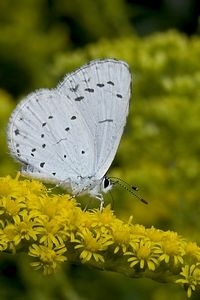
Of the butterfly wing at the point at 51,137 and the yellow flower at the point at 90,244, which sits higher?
the butterfly wing at the point at 51,137

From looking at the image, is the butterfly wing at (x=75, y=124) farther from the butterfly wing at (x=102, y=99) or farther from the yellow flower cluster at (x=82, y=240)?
the yellow flower cluster at (x=82, y=240)

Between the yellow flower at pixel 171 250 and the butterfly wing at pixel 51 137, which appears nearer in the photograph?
the yellow flower at pixel 171 250

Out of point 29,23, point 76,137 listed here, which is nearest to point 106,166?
point 76,137

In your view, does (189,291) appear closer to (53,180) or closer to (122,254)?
(122,254)

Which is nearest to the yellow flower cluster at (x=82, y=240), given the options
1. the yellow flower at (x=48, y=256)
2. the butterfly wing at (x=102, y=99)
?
the yellow flower at (x=48, y=256)

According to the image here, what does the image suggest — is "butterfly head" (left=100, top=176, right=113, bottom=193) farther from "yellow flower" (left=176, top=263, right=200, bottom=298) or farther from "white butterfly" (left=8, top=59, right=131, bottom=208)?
"yellow flower" (left=176, top=263, right=200, bottom=298)

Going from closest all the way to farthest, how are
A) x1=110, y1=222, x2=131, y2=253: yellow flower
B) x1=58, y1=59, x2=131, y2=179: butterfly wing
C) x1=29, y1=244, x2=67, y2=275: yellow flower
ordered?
x1=29, y1=244, x2=67, y2=275: yellow flower, x1=110, y1=222, x2=131, y2=253: yellow flower, x1=58, y1=59, x2=131, y2=179: butterfly wing

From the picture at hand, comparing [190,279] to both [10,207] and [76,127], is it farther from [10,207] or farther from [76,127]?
[76,127]

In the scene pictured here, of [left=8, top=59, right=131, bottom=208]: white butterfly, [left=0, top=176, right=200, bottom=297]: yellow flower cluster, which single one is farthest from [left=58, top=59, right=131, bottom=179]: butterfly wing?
[left=0, top=176, right=200, bottom=297]: yellow flower cluster
